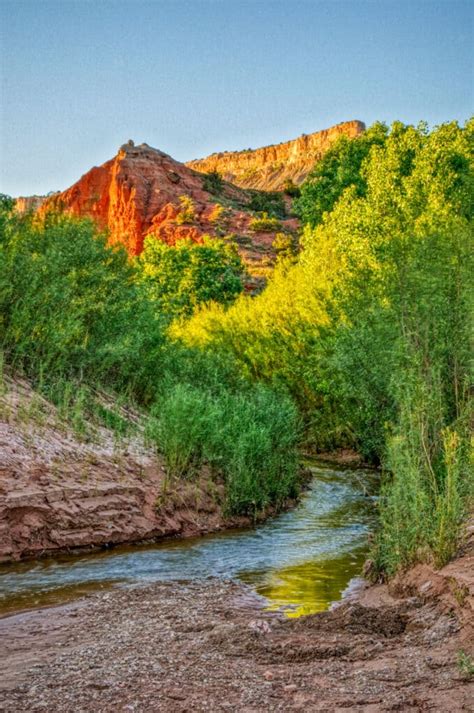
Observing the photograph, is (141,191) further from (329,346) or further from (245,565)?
(245,565)

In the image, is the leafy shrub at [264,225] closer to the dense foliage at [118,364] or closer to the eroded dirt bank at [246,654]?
the dense foliage at [118,364]

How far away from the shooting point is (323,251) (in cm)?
2283

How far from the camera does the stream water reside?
8188 mm

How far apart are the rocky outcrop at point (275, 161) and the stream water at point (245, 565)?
372 ft

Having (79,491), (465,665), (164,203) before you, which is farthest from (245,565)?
(164,203)

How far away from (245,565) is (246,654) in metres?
4.35

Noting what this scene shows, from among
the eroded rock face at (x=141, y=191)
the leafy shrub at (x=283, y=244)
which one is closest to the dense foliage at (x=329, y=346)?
the leafy shrub at (x=283, y=244)

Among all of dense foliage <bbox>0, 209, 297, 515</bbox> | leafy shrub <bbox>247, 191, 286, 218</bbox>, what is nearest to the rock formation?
leafy shrub <bbox>247, 191, 286, 218</bbox>

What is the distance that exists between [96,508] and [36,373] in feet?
13.3

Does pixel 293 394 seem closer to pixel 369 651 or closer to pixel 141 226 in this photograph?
pixel 369 651

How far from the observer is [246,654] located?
17.9 feet

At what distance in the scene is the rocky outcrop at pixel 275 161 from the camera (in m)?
135

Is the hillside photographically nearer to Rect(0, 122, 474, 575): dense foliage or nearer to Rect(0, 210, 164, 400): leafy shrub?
Rect(0, 122, 474, 575): dense foliage

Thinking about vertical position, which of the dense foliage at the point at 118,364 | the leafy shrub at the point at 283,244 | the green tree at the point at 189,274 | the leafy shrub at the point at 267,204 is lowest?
the dense foliage at the point at 118,364
